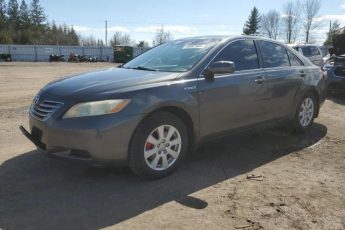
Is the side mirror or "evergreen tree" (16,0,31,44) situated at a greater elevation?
"evergreen tree" (16,0,31,44)

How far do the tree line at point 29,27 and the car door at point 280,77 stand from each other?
72895 mm

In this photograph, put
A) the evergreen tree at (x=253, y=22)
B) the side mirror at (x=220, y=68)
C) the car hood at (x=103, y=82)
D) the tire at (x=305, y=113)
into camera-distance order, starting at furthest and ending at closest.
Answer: the evergreen tree at (x=253, y=22)
the tire at (x=305, y=113)
the side mirror at (x=220, y=68)
the car hood at (x=103, y=82)

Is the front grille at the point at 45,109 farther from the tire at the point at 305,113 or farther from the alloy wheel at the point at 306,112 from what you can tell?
the alloy wheel at the point at 306,112

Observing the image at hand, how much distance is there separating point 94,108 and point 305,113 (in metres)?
4.08

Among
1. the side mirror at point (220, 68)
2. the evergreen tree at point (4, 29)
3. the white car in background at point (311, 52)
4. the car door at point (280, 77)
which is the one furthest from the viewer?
the evergreen tree at point (4, 29)

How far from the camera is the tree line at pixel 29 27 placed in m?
76.6

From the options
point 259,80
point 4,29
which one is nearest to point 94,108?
point 259,80

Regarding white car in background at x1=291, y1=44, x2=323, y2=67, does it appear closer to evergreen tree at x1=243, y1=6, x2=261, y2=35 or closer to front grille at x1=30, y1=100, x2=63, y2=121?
front grille at x1=30, y1=100, x2=63, y2=121

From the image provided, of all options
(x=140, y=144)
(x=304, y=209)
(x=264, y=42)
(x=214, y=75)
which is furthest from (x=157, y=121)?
(x=264, y=42)

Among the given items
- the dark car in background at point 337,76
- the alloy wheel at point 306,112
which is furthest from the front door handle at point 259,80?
the dark car in background at point 337,76

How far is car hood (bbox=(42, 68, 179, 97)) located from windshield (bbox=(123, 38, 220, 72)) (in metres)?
0.26

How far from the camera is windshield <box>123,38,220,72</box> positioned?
16.7 feet

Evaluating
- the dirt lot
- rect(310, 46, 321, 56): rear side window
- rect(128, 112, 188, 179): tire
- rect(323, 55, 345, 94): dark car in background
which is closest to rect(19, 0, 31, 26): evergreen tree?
rect(310, 46, 321, 56): rear side window

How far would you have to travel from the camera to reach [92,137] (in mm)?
4070
